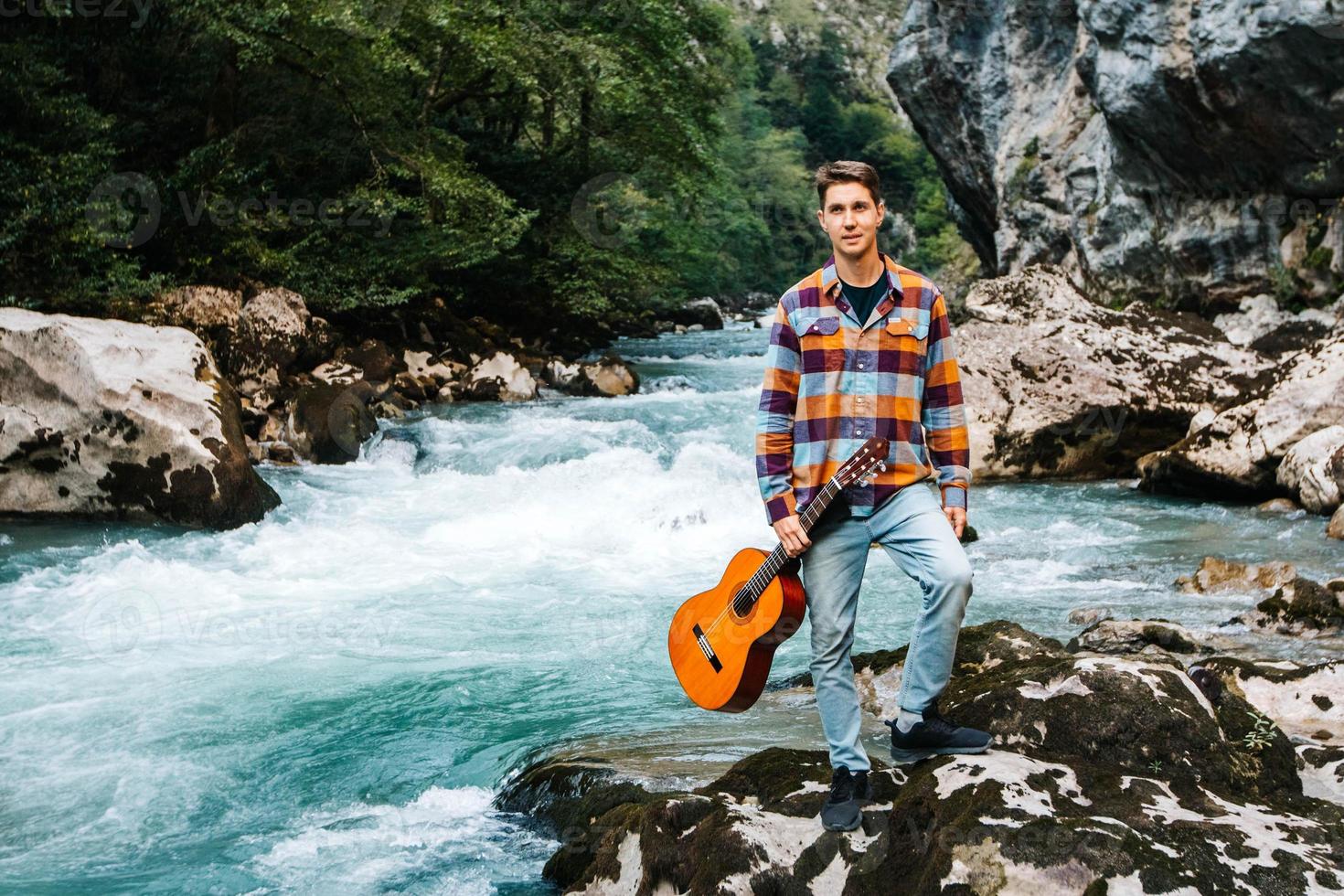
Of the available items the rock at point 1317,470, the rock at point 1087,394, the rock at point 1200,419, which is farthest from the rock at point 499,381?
the rock at point 1317,470

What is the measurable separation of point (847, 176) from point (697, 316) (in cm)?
3160

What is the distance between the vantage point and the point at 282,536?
9.74m

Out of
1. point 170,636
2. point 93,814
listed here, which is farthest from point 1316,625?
point 170,636

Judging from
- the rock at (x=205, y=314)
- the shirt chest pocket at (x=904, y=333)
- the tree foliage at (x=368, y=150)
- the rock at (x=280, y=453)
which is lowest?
the rock at (x=280, y=453)

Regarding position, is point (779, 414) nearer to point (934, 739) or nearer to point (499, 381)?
point (934, 739)

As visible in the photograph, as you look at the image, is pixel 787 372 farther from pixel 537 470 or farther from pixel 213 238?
pixel 213 238

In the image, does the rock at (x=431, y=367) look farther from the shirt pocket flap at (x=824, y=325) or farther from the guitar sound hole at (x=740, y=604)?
the shirt pocket flap at (x=824, y=325)

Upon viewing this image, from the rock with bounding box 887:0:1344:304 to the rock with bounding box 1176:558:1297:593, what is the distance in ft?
21.9

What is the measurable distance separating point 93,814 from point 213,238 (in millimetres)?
12518

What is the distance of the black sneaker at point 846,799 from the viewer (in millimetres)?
2906

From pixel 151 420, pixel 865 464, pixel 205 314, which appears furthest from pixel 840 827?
pixel 205 314

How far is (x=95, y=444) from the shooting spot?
9680mm

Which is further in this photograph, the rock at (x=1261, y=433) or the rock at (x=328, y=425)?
the rock at (x=328, y=425)

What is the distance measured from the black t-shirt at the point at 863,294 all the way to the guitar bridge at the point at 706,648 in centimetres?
111
